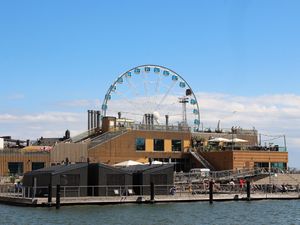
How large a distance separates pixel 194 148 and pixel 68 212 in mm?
43874

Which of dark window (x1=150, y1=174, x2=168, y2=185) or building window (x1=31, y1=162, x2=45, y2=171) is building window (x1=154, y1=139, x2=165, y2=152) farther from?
dark window (x1=150, y1=174, x2=168, y2=185)

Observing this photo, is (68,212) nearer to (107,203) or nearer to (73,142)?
(107,203)

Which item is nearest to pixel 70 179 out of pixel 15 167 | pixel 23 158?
pixel 23 158

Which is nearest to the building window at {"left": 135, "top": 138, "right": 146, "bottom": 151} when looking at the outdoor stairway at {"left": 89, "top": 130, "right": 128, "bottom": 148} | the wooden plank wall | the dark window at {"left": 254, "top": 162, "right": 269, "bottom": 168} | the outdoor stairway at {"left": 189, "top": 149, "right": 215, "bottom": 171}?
the outdoor stairway at {"left": 89, "top": 130, "right": 128, "bottom": 148}

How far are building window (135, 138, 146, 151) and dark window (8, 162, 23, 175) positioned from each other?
15884mm

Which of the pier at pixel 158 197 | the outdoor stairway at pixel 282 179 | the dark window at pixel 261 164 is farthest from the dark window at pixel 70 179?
the dark window at pixel 261 164

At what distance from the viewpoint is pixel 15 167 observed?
7650 centimetres

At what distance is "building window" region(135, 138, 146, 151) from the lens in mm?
84438

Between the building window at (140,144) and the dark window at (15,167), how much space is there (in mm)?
15884

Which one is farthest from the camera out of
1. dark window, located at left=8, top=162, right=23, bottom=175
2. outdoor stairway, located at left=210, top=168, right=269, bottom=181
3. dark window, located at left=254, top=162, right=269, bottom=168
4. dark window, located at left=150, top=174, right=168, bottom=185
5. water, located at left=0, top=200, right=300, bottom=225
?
dark window, located at left=254, top=162, right=269, bottom=168

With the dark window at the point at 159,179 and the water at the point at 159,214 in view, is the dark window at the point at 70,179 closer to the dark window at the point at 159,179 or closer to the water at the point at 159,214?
the water at the point at 159,214

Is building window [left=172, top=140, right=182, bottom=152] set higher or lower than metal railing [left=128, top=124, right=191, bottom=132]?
lower

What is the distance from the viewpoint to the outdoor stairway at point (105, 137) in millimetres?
81750

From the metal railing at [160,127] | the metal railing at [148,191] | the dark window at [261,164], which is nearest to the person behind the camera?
the metal railing at [148,191]
